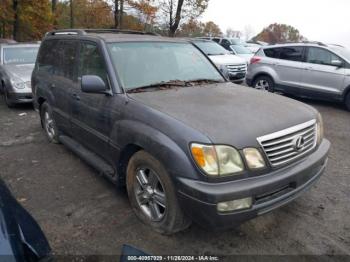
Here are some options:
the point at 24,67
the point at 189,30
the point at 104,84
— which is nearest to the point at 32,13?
the point at 189,30

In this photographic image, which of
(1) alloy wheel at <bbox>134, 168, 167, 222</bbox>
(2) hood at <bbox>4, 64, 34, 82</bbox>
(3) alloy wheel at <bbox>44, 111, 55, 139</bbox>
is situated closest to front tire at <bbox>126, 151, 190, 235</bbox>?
(1) alloy wheel at <bbox>134, 168, 167, 222</bbox>

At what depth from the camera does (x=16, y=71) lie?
8.21 meters

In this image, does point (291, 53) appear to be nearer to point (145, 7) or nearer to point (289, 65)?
point (289, 65)

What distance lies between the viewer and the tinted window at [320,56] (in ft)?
27.4

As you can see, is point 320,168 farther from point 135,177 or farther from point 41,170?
point 41,170

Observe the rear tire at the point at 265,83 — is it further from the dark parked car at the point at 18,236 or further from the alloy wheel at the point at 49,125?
the dark parked car at the point at 18,236

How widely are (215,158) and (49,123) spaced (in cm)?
388

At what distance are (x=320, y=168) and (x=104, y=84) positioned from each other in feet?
7.92

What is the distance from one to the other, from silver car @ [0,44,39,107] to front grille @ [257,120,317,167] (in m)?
6.77

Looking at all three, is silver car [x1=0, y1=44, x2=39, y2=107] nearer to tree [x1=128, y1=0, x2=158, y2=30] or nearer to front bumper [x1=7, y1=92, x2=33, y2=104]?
front bumper [x1=7, y1=92, x2=33, y2=104]

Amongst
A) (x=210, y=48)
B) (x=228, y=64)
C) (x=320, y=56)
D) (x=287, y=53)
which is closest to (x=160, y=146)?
(x=320, y=56)

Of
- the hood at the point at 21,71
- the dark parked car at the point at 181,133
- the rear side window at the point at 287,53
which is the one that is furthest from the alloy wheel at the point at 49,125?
the rear side window at the point at 287,53

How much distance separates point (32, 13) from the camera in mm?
23406

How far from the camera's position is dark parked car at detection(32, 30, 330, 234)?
257 cm
